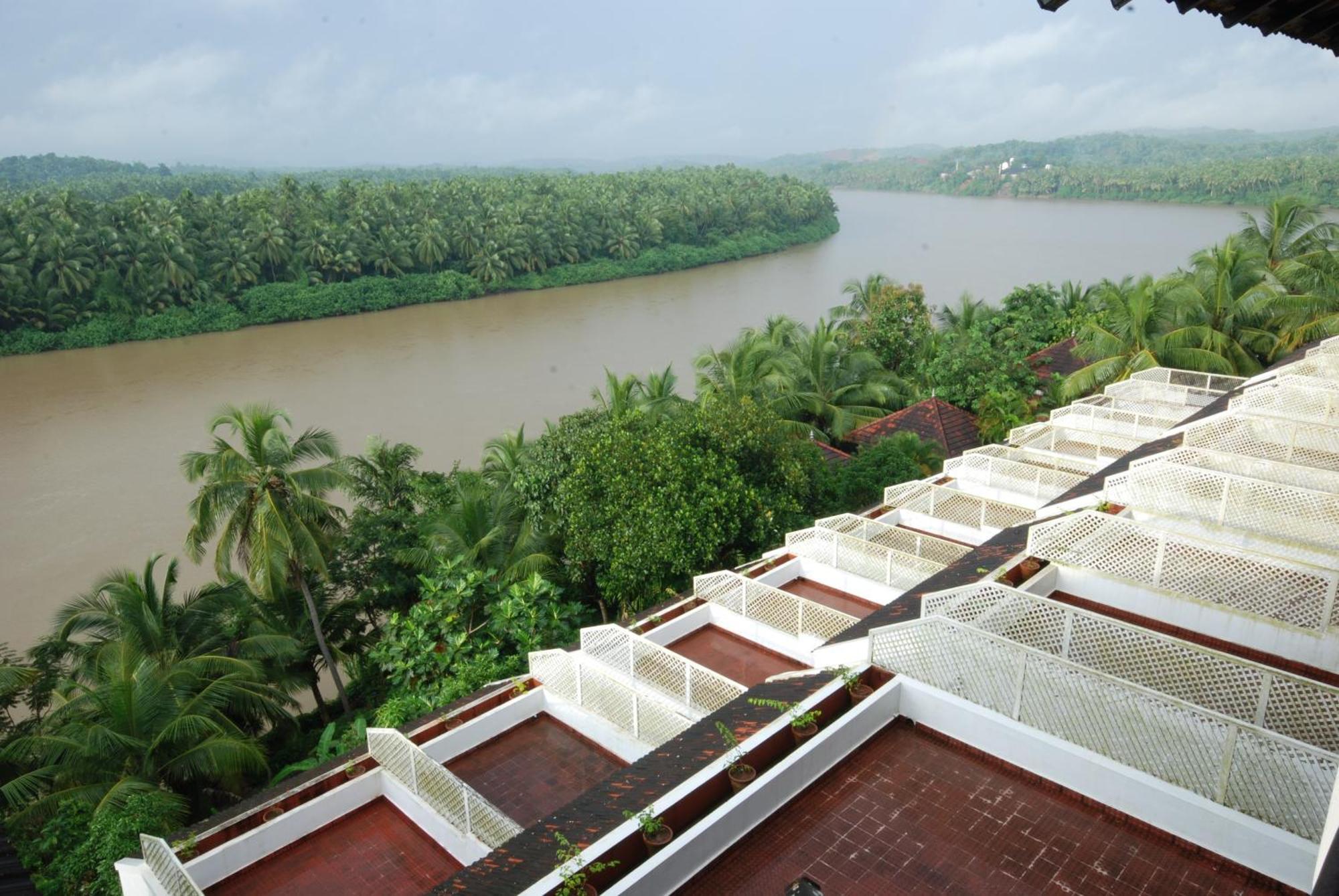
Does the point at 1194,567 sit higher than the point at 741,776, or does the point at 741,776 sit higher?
the point at 1194,567

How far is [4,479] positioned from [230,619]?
11003mm

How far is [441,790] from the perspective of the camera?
5801 mm

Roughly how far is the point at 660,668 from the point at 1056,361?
16424 mm

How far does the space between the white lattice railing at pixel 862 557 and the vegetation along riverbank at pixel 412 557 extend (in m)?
1.06

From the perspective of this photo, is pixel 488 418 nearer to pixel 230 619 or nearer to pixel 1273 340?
A: pixel 230 619

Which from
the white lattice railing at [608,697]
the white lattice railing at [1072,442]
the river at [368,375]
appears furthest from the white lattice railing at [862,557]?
the river at [368,375]

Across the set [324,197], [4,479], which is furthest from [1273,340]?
[324,197]

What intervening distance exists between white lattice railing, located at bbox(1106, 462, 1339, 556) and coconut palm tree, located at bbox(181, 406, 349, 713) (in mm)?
9270

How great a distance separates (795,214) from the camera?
59281mm

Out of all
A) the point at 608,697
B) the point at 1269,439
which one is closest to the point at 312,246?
the point at 608,697

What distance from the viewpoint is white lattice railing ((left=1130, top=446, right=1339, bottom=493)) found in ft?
22.2

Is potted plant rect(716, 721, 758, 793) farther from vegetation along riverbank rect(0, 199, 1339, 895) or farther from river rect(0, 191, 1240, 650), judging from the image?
river rect(0, 191, 1240, 650)

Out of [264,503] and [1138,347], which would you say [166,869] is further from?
[1138,347]

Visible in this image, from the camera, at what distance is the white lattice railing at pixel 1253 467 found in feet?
22.2
